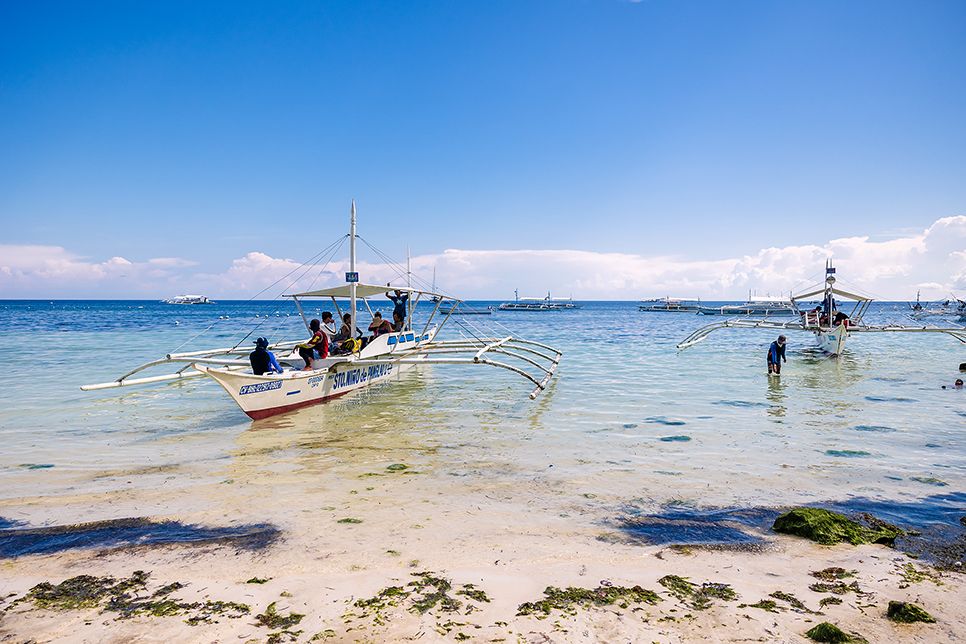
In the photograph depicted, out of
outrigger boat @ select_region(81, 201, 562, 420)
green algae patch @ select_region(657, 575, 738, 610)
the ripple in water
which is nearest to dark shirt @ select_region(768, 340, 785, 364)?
outrigger boat @ select_region(81, 201, 562, 420)

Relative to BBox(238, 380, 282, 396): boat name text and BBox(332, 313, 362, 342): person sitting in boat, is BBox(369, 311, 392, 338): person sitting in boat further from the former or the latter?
BBox(238, 380, 282, 396): boat name text

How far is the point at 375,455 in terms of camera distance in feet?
23.7

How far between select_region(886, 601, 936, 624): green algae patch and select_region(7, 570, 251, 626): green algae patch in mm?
3931

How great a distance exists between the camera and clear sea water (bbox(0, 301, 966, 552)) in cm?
543

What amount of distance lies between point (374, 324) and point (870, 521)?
10709 mm

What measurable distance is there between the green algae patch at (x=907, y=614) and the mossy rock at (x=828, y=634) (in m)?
0.46

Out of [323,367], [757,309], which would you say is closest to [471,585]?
[323,367]

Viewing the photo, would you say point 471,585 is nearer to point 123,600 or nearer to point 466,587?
point 466,587

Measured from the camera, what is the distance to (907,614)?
295 centimetres

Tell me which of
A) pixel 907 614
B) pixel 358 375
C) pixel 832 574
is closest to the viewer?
pixel 907 614

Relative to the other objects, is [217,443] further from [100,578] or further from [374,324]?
[374,324]

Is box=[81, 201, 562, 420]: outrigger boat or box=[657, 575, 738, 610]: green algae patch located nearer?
box=[657, 575, 738, 610]: green algae patch

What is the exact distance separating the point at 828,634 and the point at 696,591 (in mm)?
776

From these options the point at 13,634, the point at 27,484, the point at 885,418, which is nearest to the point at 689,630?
the point at 13,634
